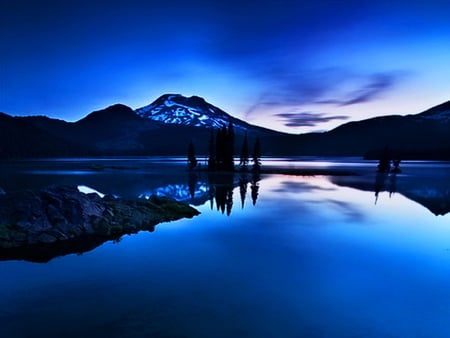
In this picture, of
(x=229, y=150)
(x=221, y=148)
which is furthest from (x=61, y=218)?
(x=221, y=148)

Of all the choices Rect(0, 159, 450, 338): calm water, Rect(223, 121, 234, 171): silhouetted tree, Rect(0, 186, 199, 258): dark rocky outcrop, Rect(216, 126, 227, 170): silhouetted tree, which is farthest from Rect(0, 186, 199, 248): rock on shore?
Rect(216, 126, 227, 170): silhouetted tree

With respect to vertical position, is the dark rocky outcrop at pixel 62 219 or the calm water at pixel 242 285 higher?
the dark rocky outcrop at pixel 62 219

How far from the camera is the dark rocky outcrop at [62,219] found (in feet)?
56.0

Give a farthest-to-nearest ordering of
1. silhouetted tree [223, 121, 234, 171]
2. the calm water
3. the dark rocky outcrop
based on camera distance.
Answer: silhouetted tree [223, 121, 234, 171], the dark rocky outcrop, the calm water

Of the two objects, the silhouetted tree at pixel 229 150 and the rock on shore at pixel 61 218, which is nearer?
the rock on shore at pixel 61 218

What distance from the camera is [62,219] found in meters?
18.8

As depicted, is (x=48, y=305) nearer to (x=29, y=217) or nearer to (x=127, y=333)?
(x=127, y=333)

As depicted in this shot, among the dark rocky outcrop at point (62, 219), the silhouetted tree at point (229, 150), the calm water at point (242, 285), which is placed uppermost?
the silhouetted tree at point (229, 150)

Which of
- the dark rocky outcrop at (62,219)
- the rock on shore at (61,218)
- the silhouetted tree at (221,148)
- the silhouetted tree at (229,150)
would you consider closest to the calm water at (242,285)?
the dark rocky outcrop at (62,219)

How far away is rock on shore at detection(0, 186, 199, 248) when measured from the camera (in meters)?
17.1

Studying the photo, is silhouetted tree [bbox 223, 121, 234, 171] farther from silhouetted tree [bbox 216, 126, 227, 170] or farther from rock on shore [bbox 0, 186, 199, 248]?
rock on shore [bbox 0, 186, 199, 248]

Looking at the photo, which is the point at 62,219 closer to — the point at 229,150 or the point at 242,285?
the point at 242,285

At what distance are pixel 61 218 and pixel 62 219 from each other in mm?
92

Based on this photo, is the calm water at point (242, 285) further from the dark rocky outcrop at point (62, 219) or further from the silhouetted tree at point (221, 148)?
the silhouetted tree at point (221, 148)
